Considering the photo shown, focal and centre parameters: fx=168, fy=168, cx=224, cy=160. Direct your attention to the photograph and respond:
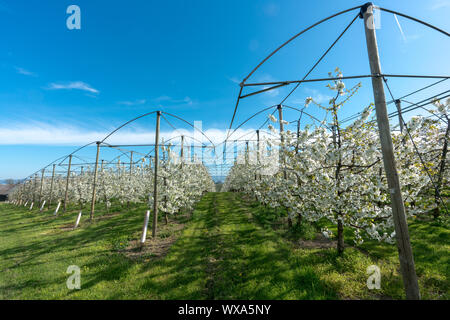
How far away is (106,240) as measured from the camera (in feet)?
31.0

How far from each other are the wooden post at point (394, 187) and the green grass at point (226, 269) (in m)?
1.45

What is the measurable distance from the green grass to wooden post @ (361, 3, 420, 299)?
4.76 ft

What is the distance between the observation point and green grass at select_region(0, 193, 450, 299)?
14.6ft

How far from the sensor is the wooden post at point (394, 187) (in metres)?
3.13

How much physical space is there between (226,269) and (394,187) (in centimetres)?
510

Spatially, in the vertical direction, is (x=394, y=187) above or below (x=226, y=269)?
above

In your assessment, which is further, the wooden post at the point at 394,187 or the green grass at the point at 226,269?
the green grass at the point at 226,269

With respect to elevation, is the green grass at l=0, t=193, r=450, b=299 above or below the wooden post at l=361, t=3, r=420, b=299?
below

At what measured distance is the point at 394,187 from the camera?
126 inches

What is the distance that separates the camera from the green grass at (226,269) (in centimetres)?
445

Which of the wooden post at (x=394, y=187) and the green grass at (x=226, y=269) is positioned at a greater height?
the wooden post at (x=394, y=187)
